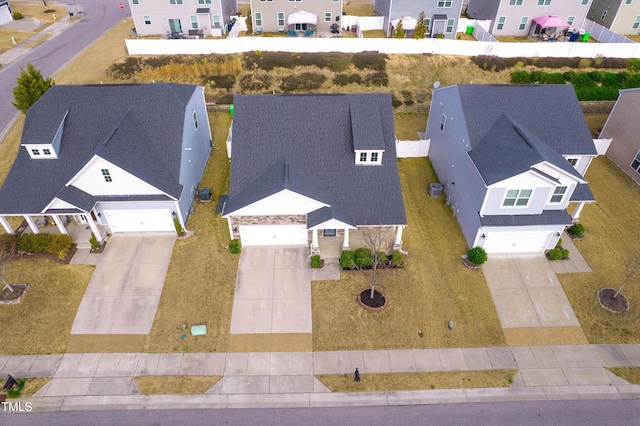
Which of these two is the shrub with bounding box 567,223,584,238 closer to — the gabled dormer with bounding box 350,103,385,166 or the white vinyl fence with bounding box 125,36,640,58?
the gabled dormer with bounding box 350,103,385,166

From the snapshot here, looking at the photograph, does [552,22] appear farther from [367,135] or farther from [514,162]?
[367,135]

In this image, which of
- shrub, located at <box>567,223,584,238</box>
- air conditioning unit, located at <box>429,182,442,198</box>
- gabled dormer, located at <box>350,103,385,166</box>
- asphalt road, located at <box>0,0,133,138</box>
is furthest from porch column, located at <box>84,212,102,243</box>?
shrub, located at <box>567,223,584,238</box>

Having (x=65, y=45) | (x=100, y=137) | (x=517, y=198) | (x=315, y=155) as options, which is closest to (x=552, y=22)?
(x=517, y=198)

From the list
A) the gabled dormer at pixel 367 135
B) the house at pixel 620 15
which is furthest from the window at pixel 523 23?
the gabled dormer at pixel 367 135

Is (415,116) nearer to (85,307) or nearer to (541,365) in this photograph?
(541,365)

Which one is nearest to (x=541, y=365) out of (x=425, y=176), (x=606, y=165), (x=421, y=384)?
(x=421, y=384)

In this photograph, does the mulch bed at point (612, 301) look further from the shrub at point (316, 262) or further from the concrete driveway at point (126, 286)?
the concrete driveway at point (126, 286)
